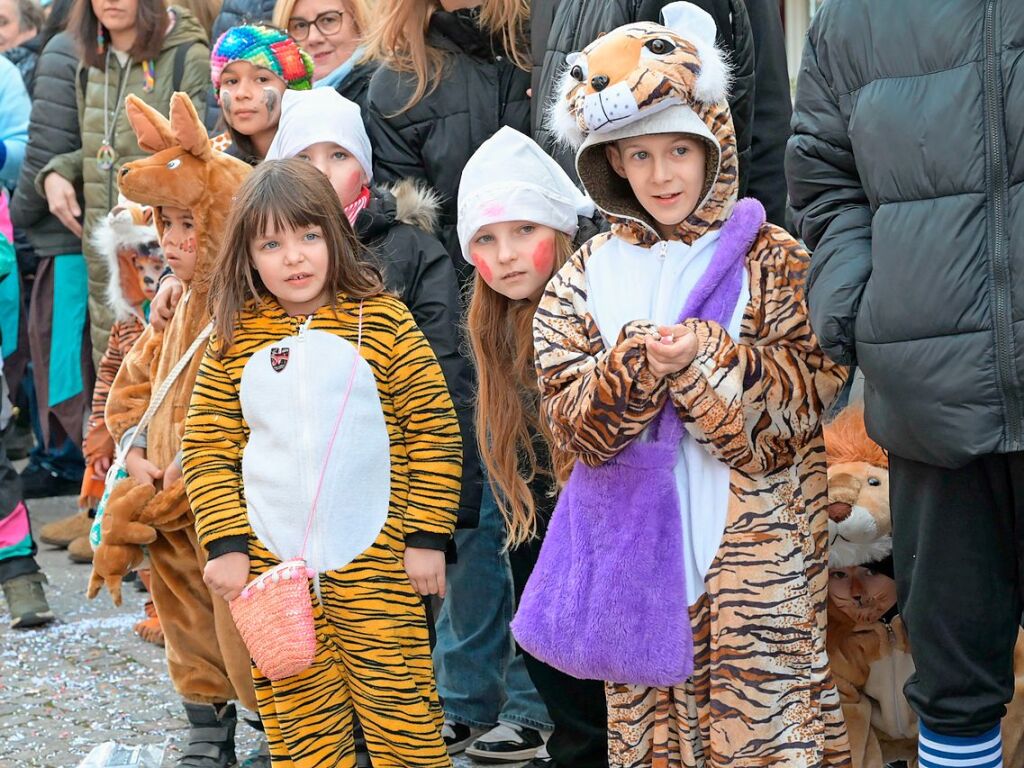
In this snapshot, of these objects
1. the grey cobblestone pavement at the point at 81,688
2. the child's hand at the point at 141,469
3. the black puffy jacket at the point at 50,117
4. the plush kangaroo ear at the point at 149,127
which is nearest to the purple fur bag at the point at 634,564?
the grey cobblestone pavement at the point at 81,688

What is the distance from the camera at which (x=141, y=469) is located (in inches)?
171

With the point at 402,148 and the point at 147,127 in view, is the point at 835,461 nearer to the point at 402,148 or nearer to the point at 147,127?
the point at 402,148

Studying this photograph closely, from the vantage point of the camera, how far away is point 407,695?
144 inches

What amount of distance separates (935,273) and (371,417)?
1.52 metres

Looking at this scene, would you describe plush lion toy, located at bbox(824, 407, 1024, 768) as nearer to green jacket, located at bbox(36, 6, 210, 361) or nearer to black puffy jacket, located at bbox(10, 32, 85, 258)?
green jacket, located at bbox(36, 6, 210, 361)

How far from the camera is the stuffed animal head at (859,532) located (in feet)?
11.7

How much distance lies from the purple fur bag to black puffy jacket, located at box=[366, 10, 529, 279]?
1371mm

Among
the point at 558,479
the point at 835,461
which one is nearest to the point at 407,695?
the point at 558,479

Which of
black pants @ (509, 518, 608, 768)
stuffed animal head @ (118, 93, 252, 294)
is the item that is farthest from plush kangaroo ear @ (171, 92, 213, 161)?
black pants @ (509, 518, 608, 768)

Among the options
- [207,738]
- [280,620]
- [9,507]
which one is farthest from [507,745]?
[9,507]

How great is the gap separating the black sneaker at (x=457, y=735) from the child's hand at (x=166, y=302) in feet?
5.03

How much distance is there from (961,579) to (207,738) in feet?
7.99

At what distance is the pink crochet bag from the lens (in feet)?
11.6

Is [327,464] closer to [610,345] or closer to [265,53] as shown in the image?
[610,345]
